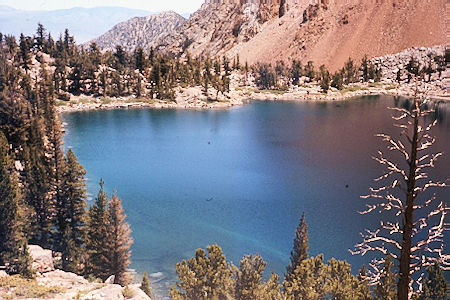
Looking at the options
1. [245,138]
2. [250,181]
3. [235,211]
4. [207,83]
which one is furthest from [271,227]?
[207,83]

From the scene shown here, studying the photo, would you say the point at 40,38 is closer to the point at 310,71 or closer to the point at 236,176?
the point at 310,71

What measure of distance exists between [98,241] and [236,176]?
33.4m

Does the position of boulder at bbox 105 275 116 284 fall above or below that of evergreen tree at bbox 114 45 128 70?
below

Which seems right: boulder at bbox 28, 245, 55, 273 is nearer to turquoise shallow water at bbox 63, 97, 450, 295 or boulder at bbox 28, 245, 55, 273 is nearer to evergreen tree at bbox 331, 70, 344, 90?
turquoise shallow water at bbox 63, 97, 450, 295

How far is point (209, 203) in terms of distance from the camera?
56.2m

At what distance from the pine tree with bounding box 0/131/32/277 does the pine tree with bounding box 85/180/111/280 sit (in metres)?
6.08

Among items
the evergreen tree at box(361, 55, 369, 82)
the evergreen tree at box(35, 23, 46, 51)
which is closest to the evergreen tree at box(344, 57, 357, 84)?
the evergreen tree at box(361, 55, 369, 82)

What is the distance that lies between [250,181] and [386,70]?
15151 cm

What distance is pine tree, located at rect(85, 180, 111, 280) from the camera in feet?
120

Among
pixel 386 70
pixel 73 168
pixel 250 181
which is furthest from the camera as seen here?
pixel 386 70

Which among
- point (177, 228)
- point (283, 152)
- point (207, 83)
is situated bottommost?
point (177, 228)

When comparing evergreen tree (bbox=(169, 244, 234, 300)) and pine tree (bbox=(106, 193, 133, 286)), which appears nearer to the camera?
evergreen tree (bbox=(169, 244, 234, 300))

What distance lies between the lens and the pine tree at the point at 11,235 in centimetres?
3225

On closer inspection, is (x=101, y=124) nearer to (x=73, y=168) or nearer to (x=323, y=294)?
(x=73, y=168)
